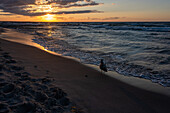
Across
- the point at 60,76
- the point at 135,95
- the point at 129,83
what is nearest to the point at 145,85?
the point at 129,83

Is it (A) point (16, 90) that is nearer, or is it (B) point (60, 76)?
(A) point (16, 90)

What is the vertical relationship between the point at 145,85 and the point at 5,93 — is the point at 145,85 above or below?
below

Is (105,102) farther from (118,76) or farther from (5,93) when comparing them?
(5,93)

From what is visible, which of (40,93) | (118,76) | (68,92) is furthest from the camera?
(118,76)

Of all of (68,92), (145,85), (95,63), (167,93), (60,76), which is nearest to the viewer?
(68,92)

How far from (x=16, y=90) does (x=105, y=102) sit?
2495 millimetres

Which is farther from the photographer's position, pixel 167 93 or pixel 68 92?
pixel 167 93

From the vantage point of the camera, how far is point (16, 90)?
3547 millimetres

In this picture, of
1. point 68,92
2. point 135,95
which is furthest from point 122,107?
point 68,92

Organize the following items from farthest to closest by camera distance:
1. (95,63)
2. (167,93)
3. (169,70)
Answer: (95,63)
(169,70)
(167,93)

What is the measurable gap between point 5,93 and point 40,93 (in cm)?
87

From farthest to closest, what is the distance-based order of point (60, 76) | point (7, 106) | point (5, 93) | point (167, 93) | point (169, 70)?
1. point (169, 70)
2. point (60, 76)
3. point (167, 93)
4. point (5, 93)
5. point (7, 106)

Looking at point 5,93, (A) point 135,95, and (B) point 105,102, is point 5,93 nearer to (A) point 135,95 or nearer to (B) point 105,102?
(B) point 105,102

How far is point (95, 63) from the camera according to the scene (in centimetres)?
753
